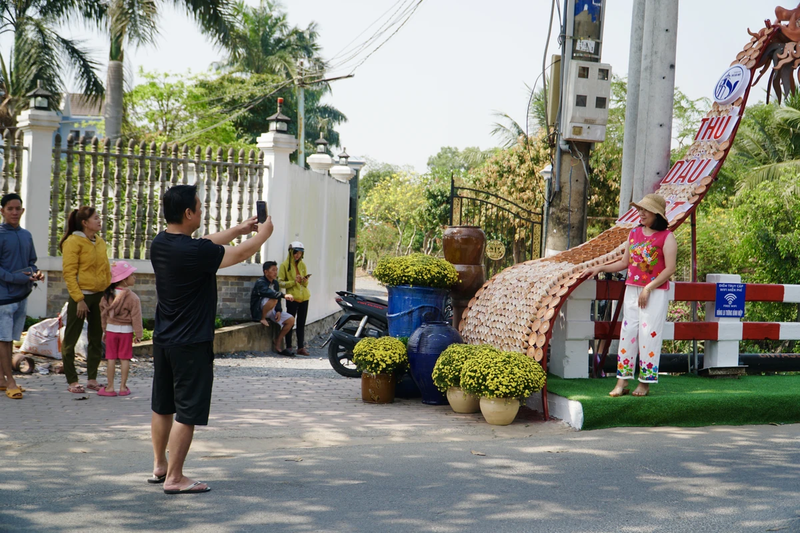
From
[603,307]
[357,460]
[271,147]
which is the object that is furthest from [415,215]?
[357,460]

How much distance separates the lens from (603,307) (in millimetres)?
9039

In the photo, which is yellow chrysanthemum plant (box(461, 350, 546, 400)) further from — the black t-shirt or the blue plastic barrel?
the black t-shirt


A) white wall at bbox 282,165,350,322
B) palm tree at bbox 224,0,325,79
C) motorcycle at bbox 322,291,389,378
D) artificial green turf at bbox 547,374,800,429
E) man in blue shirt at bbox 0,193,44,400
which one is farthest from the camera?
palm tree at bbox 224,0,325,79

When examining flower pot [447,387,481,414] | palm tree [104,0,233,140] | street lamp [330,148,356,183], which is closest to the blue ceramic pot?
flower pot [447,387,481,414]

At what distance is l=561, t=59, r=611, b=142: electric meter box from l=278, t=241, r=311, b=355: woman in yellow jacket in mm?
5314

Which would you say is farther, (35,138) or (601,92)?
(35,138)

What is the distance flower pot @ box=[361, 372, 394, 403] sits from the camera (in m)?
7.52

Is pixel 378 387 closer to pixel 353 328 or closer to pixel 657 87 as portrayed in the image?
pixel 353 328

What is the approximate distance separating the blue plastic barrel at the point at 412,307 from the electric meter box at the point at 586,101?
2.13 m

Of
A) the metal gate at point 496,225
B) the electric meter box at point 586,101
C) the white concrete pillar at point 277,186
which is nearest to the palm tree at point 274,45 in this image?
the metal gate at point 496,225

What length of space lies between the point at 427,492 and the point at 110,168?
8799mm

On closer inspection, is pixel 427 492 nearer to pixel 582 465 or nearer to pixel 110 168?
pixel 582 465

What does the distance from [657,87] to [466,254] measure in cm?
255

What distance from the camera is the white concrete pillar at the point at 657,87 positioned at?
26.3ft
